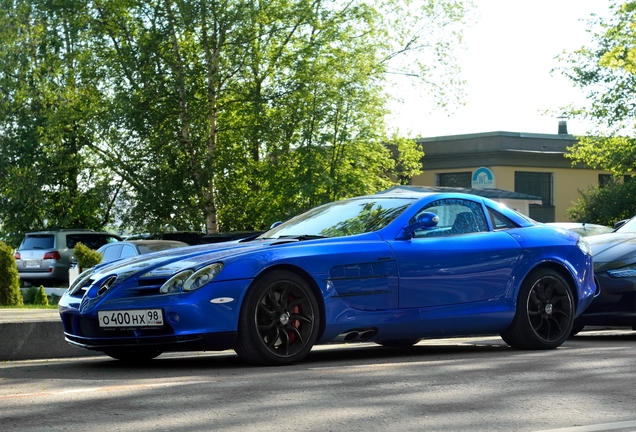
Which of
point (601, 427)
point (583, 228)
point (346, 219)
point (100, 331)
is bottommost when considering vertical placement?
point (601, 427)

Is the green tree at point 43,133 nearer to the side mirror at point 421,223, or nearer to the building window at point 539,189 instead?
the building window at point 539,189

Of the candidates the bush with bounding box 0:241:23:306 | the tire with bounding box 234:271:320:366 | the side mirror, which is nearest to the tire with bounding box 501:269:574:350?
the side mirror

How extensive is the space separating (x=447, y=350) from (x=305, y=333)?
221 cm

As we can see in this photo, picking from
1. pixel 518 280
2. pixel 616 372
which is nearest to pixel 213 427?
pixel 616 372

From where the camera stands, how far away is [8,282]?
2217 centimetres

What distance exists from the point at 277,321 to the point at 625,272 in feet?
15.9

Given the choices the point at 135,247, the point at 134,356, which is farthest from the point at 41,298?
the point at 134,356

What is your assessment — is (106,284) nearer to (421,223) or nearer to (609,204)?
(421,223)

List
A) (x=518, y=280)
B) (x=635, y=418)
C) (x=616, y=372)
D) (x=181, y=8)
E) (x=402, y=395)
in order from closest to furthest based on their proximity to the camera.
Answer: (x=635, y=418)
(x=402, y=395)
(x=616, y=372)
(x=518, y=280)
(x=181, y=8)

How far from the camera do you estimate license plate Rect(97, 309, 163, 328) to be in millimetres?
7945

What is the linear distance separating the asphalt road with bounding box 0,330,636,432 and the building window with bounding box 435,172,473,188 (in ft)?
134

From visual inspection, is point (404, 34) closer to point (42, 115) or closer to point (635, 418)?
point (42, 115)

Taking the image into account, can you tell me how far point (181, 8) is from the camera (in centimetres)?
3350

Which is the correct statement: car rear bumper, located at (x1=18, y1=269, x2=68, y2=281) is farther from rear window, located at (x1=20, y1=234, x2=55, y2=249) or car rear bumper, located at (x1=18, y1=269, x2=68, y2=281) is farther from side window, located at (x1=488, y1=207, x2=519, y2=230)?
side window, located at (x1=488, y1=207, x2=519, y2=230)
